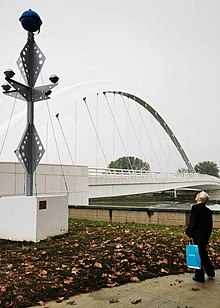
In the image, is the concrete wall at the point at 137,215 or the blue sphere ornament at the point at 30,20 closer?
the blue sphere ornament at the point at 30,20

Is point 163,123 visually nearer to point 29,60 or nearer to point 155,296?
point 29,60

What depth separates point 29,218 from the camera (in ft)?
27.9

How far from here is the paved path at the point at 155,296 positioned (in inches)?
171

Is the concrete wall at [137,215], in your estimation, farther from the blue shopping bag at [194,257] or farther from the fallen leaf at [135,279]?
the fallen leaf at [135,279]

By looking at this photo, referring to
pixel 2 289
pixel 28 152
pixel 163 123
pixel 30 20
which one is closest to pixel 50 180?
pixel 28 152

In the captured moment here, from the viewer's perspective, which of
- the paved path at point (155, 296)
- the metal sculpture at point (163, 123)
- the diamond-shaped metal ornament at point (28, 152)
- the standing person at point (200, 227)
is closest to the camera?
the paved path at point (155, 296)

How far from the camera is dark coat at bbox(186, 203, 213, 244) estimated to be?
17.8 feet

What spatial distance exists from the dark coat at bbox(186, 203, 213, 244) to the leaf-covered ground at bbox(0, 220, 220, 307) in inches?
35.6

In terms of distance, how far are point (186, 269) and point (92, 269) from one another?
1.62m

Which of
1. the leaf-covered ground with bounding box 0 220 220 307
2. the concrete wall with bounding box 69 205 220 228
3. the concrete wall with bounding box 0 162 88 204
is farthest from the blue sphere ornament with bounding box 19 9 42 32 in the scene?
the concrete wall with bounding box 0 162 88 204

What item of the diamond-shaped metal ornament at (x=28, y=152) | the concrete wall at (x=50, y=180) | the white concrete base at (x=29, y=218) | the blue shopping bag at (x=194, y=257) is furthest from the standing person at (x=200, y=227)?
the concrete wall at (x=50, y=180)

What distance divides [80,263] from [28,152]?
4.31 meters

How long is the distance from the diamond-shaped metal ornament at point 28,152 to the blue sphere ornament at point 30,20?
2.61 m

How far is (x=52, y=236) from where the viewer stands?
353 inches
